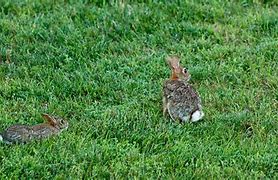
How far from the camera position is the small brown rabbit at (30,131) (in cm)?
679

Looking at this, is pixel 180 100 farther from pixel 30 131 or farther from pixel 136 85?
pixel 30 131

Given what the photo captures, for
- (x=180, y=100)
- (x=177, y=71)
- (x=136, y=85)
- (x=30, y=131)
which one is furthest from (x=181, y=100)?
(x=30, y=131)

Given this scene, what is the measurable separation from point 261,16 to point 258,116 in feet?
8.99

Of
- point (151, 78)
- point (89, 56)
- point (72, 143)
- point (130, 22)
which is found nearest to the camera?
point (72, 143)

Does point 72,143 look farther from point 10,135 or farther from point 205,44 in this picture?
point 205,44

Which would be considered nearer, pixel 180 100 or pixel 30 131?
pixel 30 131

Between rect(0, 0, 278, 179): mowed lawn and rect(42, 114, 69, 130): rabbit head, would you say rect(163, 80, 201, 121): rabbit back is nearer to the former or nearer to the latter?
rect(0, 0, 278, 179): mowed lawn

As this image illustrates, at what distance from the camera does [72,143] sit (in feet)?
22.2

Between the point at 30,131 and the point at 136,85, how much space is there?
1684 millimetres

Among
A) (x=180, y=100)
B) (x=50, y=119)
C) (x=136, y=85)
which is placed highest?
(x=50, y=119)

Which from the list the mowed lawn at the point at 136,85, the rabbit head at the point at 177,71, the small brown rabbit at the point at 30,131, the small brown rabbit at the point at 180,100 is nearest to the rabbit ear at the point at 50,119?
the small brown rabbit at the point at 30,131

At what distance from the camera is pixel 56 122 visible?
7.01m

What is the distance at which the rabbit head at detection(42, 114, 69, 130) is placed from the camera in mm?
6965

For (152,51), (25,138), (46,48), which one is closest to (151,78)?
(152,51)
